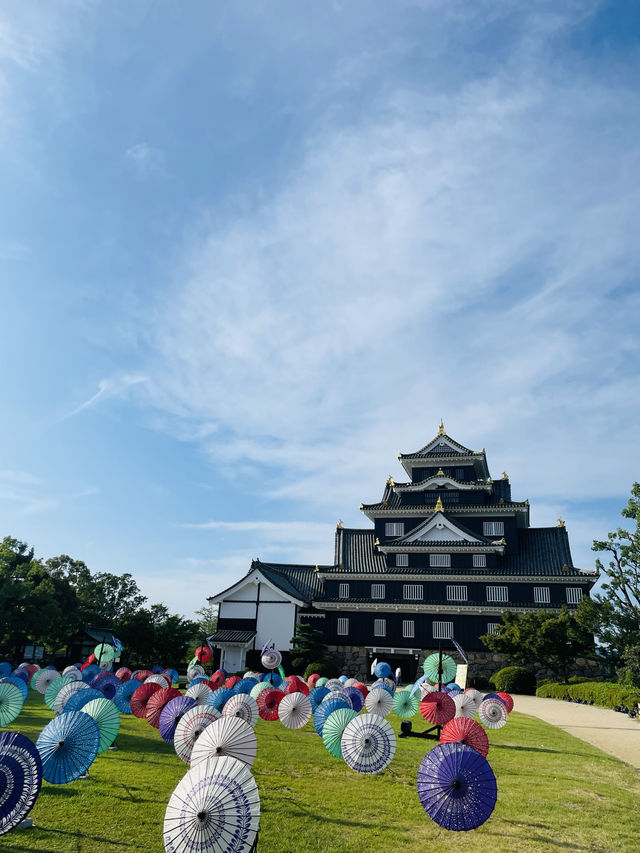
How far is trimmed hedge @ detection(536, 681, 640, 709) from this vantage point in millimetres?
27109

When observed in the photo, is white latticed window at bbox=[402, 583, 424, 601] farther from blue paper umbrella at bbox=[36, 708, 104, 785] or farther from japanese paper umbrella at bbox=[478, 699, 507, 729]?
blue paper umbrella at bbox=[36, 708, 104, 785]

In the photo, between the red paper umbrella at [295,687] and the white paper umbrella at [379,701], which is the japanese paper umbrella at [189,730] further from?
the red paper umbrella at [295,687]

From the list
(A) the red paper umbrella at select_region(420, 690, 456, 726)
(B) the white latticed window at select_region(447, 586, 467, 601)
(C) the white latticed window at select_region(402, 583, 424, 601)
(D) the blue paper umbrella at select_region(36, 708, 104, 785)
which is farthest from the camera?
(C) the white latticed window at select_region(402, 583, 424, 601)

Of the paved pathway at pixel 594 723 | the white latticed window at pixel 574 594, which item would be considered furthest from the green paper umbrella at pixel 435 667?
the white latticed window at pixel 574 594

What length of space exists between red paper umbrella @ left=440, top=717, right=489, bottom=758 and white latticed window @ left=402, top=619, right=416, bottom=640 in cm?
3012

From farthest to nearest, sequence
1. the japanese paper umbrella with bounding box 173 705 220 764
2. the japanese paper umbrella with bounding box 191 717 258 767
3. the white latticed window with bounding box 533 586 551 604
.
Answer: the white latticed window with bounding box 533 586 551 604 → the japanese paper umbrella with bounding box 173 705 220 764 → the japanese paper umbrella with bounding box 191 717 258 767

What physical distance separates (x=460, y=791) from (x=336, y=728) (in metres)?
4.69

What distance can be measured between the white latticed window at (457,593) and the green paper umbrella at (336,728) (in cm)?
3030

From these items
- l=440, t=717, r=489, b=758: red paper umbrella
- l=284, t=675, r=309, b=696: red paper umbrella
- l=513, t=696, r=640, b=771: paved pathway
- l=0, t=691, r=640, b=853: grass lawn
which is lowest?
l=0, t=691, r=640, b=853: grass lawn

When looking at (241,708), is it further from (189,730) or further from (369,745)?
(369,745)

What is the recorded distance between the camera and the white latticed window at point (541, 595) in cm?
3888

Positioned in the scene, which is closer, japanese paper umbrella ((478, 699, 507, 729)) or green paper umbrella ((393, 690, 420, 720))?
japanese paper umbrella ((478, 699, 507, 729))

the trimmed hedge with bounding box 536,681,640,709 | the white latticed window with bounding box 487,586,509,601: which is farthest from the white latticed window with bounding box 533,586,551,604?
the trimmed hedge with bounding box 536,681,640,709

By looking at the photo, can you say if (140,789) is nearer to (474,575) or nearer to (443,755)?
(443,755)
